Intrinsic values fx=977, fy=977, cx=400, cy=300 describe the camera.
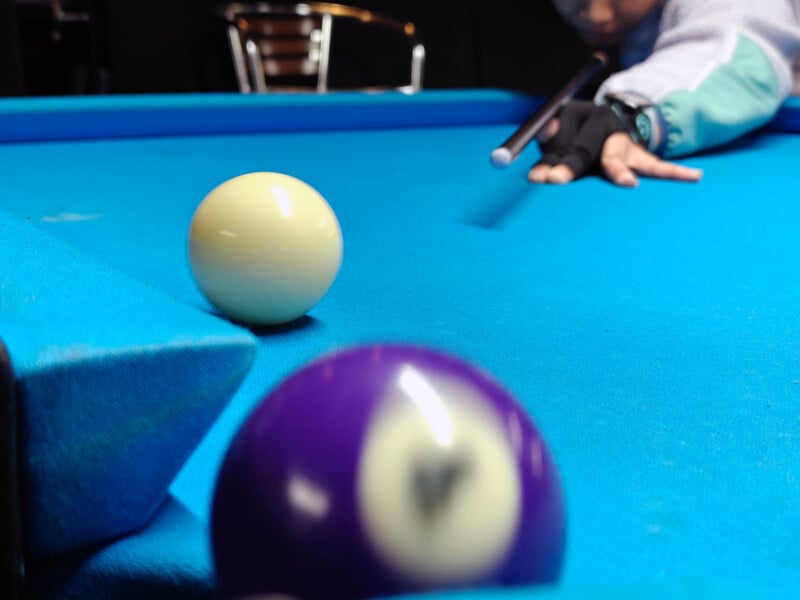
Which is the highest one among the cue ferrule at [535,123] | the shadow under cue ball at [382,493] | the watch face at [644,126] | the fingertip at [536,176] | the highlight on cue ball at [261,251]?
the shadow under cue ball at [382,493]

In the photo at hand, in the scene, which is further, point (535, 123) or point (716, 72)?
point (716, 72)

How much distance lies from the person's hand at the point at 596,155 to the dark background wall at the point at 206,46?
10.0 feet

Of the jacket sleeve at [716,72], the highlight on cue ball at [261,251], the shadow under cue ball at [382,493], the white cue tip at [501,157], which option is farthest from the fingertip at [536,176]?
the shadow under cue ball at [382,493]

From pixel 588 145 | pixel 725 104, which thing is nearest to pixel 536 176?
pixel 588 145

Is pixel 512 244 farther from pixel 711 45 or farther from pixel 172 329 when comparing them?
pixel 711 45

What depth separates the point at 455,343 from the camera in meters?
0.92

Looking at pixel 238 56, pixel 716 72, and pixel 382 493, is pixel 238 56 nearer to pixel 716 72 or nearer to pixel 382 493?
pixel 716 72

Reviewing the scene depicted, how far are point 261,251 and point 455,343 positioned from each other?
201mm

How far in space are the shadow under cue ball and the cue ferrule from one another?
1077 mm

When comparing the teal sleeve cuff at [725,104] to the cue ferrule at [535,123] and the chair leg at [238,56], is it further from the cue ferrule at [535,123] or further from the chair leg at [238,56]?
the chair leg at [238,56]

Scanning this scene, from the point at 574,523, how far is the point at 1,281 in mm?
383

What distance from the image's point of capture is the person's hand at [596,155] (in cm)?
178

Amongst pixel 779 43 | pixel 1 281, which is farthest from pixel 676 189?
pixel 1 281

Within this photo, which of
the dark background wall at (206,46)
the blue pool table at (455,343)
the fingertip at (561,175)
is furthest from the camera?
the dark background wall at (206,46)
